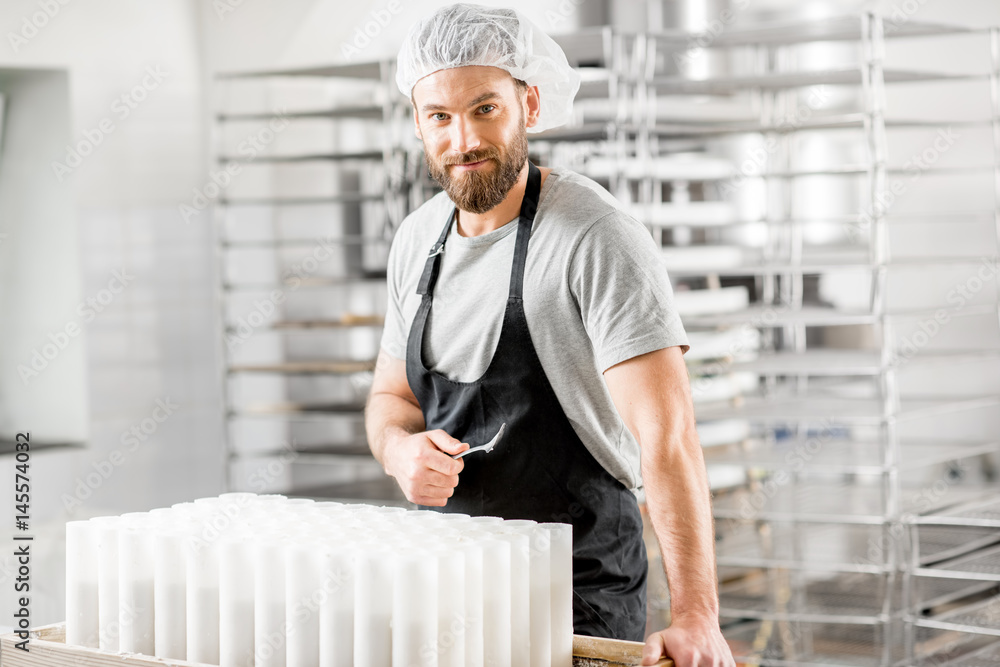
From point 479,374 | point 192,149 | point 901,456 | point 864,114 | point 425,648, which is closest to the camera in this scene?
point 425,648

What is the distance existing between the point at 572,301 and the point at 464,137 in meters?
0.34

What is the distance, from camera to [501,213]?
1.89 meters

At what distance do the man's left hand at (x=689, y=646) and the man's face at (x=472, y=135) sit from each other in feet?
2.59

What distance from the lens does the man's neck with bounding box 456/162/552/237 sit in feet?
6.15

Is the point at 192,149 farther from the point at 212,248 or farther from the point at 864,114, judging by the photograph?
the point at 864,114

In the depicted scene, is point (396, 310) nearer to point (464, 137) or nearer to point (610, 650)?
point (464, 137)

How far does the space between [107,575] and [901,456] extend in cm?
352

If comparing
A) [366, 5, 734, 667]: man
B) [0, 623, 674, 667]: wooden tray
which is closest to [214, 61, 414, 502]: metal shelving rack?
[366, 5, 734, 667]: man

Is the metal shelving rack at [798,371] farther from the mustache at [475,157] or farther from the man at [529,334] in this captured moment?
the mustache at [475,157]

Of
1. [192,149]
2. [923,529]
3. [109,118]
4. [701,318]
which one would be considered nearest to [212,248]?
[192,149]

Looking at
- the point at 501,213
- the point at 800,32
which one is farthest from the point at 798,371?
the point at 501,213

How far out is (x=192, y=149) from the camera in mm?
5176

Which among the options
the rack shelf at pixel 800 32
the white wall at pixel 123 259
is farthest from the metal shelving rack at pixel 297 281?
the rack shelf at pixel 800 32

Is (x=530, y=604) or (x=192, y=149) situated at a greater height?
(x=192, y=149)
